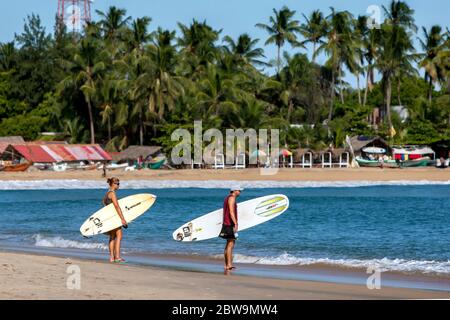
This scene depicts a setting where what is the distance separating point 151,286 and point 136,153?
53.0 metres

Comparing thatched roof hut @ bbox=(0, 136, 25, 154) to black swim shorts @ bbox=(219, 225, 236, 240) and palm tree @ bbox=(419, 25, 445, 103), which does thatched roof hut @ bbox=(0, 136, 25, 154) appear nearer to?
palm tree @ bbox=(419, 25, 445, 103)

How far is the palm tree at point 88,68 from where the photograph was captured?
63.2 meters

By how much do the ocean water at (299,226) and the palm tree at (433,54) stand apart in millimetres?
24134

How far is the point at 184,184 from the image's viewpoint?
4688 cm

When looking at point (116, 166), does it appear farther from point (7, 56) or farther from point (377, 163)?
point (7, 56)

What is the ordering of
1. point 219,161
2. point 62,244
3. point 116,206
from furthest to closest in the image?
1. point 219,161
2. point 62,244
3. point 116,206

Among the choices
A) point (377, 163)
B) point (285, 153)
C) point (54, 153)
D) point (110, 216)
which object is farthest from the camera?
point (54, 153)

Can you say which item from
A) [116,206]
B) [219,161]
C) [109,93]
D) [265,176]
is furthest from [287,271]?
[109,93]

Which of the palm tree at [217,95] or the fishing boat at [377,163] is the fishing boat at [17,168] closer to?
the palm tree at [217,95]

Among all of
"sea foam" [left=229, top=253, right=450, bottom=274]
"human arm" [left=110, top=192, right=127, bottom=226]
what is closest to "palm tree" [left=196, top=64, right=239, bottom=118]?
"sea foam" [left=229, top=253, right=450, bottom=274]

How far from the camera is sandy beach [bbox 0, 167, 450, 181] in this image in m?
47.1

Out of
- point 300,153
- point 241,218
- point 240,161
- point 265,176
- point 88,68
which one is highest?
point 88,68

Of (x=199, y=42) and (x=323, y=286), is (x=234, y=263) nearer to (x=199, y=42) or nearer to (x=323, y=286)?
(x=323, y=286)
